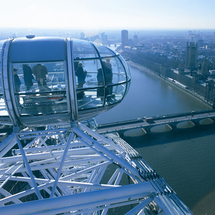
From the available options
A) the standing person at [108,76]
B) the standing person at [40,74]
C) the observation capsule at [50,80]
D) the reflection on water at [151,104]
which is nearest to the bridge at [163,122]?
the reflection on water at [151,104]

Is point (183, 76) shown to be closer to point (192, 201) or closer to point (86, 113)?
point (192, 201)

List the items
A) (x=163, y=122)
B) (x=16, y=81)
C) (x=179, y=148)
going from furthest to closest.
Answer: (x=163, y=122) → (x=179, y=148) → (x=16, y=81)

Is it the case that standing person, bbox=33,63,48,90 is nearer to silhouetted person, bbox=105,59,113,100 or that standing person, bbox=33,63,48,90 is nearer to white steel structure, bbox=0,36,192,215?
white steel structure, bbox=0,36,192,215

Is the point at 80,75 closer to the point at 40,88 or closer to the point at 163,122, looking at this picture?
the point at 40,88

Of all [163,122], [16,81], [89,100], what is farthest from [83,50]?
[163,122]

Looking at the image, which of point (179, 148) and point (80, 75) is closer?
point (80, 75)

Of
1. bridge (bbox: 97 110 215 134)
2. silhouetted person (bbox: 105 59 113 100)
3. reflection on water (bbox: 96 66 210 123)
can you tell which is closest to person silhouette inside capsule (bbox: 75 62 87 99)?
silhouetted person (bbox: 105 59 113 100)
